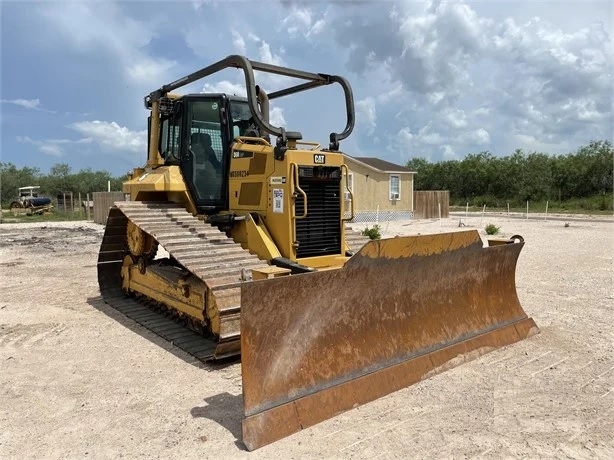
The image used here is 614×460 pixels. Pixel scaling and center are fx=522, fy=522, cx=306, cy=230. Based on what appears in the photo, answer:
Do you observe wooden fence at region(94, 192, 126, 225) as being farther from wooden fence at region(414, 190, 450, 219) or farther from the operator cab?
the operator cab

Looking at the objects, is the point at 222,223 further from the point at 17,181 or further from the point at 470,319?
the point at 17,181

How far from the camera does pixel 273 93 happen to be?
24.5 feet

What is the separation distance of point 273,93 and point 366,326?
4184 millimetres

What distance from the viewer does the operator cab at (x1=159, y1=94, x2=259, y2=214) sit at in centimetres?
672

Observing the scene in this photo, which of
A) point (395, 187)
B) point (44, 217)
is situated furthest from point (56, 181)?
point (395, 187)

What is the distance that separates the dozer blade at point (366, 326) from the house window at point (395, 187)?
75.5 ft

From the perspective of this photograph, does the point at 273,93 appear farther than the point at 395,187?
No

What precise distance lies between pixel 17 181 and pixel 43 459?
58.3m

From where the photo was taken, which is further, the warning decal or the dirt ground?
the warning decal

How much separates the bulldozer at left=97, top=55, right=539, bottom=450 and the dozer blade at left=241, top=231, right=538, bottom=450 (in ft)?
0.04

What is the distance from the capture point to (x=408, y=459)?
10.7 feet

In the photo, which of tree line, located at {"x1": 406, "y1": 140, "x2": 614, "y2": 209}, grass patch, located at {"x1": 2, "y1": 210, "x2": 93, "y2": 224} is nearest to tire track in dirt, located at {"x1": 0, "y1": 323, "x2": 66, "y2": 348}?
grass patch, located at {"x1": 2, "y1": 210, "x2": 93, "y2": 224}

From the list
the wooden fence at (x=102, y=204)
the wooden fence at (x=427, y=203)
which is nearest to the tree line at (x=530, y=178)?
the wooden fence at (x=427, y=203)

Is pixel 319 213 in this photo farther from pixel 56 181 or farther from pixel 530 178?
pixel 56 181
